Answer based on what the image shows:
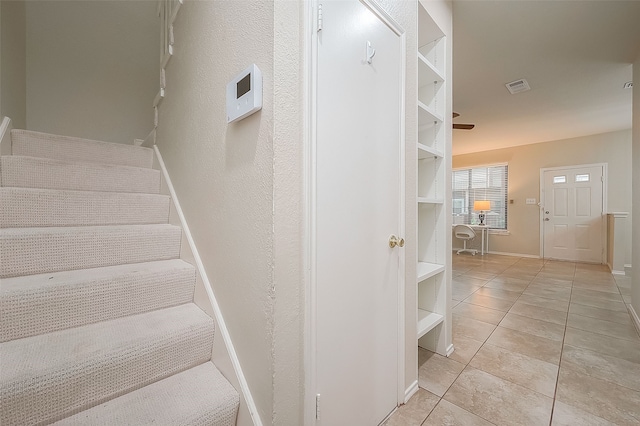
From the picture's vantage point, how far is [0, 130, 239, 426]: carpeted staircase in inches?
33.6

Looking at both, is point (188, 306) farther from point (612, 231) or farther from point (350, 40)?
point (612, 231)

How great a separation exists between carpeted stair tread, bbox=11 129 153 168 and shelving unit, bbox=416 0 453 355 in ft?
7.08

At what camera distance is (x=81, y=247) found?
1.25 m

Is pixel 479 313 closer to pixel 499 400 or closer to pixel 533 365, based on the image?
pixel 533 365

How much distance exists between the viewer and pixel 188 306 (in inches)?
51.1

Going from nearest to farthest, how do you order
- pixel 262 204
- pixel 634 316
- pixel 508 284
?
pixel 262 204
pixel 634 316
pixel 508 284

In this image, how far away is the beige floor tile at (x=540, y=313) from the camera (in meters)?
2.45

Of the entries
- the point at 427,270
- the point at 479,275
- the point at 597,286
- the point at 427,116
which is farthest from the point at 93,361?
the point at 597,286

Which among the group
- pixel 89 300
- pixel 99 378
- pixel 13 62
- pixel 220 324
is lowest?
pixel 99 378

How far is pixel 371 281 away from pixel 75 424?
3.79 feet

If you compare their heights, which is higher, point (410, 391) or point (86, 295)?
point (86, 295)

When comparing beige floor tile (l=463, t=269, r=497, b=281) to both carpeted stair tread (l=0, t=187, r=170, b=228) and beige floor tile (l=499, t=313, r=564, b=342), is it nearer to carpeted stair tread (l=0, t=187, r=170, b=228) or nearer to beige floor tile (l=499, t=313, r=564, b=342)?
beige floor tile (l=499, t=313, r=564, b=342)

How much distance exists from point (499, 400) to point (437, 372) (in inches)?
13.4

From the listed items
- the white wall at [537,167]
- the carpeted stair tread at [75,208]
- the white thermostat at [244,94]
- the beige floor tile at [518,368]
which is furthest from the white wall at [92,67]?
the white wall at [537,167]
